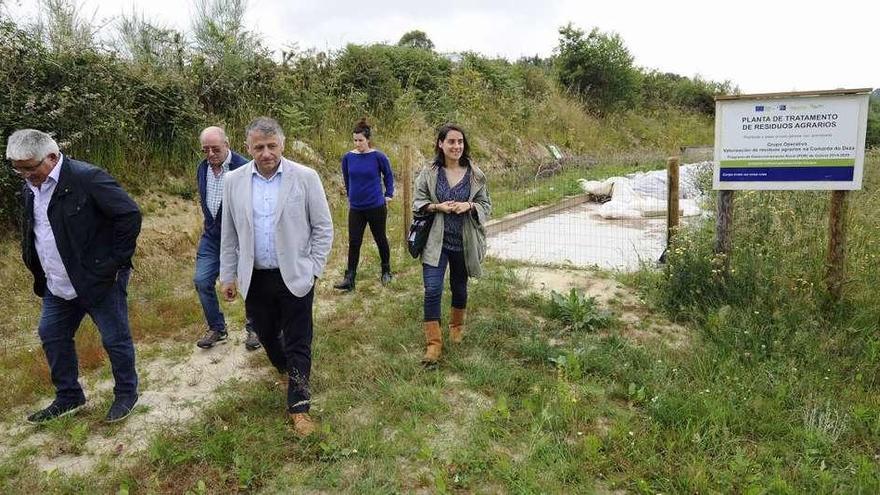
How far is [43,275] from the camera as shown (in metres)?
3.46

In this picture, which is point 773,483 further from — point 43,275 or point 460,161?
point 43,275

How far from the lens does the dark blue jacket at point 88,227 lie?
319 centimetres

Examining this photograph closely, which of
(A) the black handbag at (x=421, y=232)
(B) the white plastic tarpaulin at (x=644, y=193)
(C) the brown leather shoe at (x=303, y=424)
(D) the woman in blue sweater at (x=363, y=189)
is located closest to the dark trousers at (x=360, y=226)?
(D) the woman in blue sweater at (x=363, y=189)

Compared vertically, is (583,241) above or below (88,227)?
below

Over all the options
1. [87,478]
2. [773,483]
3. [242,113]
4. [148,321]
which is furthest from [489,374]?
[242,113]

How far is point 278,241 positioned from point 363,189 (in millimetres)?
2714

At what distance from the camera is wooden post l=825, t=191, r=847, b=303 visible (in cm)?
442

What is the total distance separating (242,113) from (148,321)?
488cm

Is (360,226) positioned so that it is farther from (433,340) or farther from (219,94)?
(219,94)

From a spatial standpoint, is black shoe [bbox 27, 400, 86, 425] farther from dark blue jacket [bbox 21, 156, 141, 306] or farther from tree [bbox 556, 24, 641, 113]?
tree [bbox 556, 24, 641, 113]

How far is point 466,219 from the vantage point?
4105 millimetres

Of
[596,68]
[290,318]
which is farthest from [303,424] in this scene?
[596,68]

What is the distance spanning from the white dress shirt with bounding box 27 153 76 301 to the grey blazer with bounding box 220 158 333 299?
903 mm

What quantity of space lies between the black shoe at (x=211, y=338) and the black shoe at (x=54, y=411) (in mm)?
1041
